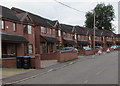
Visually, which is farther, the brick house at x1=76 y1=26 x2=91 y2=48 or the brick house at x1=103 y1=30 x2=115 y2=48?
the brick house at x1=103 y1=30 x2=115 y2=48

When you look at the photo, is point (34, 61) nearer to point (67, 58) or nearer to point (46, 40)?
point (67, 58)

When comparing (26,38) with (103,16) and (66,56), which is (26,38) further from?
(103,16)

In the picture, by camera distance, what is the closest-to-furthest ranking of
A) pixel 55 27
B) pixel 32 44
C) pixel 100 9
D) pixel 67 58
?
pixel 67 58
pixel 32 44
pixel 55 27
pixel 100 9

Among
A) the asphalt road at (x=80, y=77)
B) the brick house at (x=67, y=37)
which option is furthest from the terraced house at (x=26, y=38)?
the brick house at (x=67, y=37)

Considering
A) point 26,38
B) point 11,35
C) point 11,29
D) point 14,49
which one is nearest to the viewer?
point 11,35

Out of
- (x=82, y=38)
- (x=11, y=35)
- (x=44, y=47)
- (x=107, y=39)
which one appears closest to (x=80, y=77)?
(x=11, y=35)

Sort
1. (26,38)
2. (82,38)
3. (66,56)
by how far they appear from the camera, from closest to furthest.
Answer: (66,56)
(26,38)
(82,38)

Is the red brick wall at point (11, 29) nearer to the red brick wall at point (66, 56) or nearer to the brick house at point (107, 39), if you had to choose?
the red brick wall at point (66, 56)

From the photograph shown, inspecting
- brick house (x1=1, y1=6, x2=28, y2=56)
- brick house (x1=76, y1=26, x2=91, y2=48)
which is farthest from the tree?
brick house (x1=1, y1=6, x2=28, y2=56)

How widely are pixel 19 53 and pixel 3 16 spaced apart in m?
6.71

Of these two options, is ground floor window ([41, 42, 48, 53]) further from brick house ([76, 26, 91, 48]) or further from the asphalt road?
the asphalt road

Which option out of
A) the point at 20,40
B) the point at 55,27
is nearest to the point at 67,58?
the point at 20,40

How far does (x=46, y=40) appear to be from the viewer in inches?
1670

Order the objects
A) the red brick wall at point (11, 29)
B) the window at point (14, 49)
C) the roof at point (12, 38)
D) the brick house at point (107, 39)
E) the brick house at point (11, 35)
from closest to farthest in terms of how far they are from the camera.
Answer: the roof at point (12, 38)
the brick house at point (11, 35)
the red brick wall at point (11, 29)
the window at point (14, 49)
the brick house at point (107, 39)
